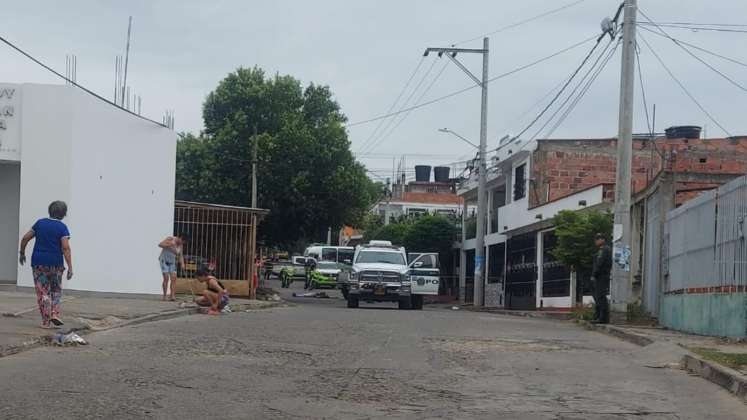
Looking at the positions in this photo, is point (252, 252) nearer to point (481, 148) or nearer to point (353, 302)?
point (353, 302)

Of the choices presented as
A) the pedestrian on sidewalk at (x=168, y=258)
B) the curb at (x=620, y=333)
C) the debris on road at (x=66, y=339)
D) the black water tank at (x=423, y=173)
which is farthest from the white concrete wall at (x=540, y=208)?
the black water tank at (x=423, y=173)

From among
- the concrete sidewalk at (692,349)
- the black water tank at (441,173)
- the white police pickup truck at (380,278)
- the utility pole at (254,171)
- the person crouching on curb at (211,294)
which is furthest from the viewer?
the black water tank at (441,173)

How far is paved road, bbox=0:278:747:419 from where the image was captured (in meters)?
7.55

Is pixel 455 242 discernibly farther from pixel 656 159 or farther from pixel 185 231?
pixel 185 231

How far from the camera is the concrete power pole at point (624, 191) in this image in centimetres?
1908

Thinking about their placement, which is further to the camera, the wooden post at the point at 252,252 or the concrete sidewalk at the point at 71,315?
the wooden post at the point at 252,252

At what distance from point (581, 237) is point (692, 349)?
11.9 meters

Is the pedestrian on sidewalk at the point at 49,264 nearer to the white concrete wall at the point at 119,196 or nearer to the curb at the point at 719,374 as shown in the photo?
the curb at the point at 719,374

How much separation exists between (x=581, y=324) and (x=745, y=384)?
11.1m

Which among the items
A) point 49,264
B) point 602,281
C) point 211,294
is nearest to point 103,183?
point 211,294

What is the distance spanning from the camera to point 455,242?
169 feet

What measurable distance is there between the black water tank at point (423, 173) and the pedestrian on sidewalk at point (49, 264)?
262 feet

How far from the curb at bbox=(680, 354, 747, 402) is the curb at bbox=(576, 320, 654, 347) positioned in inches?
119

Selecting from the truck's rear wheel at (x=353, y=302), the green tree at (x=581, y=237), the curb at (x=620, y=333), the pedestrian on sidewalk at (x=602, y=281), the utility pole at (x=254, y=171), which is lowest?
the truck's rear wheel at (x=353, y=302)
